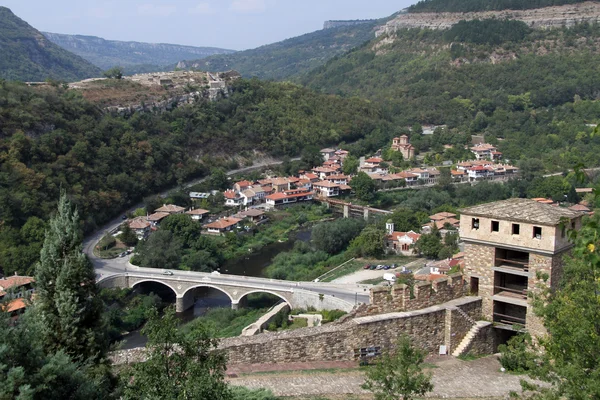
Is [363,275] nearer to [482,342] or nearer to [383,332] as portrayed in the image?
[482,342]

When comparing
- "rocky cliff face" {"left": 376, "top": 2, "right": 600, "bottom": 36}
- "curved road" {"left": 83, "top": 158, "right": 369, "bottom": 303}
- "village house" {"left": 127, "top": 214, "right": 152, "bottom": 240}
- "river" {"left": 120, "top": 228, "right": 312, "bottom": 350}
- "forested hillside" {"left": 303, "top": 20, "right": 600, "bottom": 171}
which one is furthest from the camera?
"rocky cliff face" {"left": 376, "top": 2, "right": 600, "bottom": 36}

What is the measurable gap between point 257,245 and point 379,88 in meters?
63.4

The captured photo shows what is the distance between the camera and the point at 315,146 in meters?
66.2

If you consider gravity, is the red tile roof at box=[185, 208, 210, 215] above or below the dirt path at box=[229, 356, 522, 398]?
below

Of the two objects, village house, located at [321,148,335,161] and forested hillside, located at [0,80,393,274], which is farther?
village house, located at [321,148,335,161]

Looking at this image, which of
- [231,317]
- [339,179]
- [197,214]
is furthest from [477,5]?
[231,317]

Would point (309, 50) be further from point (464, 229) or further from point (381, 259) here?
point (464, 229)

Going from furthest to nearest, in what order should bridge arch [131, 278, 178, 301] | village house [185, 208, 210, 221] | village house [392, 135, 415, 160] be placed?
village house [392, 135, 415, 160], village house [185, 208, 210, 221], bridge arch [131, 278, 178, 301]

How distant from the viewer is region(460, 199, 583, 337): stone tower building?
9727 mm

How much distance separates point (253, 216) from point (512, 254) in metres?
34.6

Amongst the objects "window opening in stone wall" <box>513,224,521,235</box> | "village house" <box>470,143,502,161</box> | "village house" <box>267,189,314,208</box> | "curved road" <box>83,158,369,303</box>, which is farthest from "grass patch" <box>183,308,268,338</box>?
"village house" <box>470,143,502,161</box>

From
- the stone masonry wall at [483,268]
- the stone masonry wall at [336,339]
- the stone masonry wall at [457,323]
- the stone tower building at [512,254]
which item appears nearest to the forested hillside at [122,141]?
the stone masonry wall at [336,339]

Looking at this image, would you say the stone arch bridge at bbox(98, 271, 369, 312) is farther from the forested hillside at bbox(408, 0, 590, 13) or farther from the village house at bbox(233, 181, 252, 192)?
the forested hillside at bbox(408, 0, 590, 13)

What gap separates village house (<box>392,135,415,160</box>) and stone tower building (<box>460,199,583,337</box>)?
52845 mm
